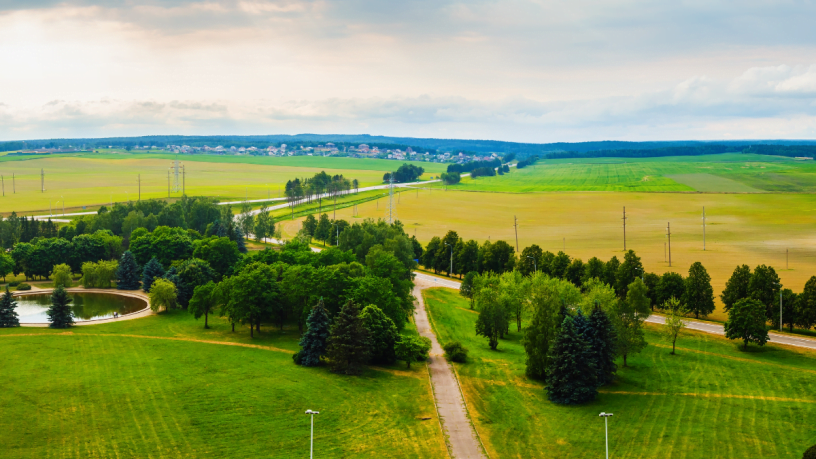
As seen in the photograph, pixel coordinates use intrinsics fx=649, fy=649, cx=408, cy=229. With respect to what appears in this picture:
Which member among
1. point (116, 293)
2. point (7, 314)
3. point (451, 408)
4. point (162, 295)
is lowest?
point (451, 408)

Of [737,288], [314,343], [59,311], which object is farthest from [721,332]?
[59,311]

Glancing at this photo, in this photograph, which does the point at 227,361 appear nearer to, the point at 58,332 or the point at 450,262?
the point at 58,332

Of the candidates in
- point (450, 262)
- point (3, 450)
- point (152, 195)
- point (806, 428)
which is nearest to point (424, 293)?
point (450, 262)

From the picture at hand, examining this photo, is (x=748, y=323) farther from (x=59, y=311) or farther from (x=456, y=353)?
(x=59, y=311)

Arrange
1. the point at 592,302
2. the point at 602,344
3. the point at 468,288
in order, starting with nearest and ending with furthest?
1. the point at 602,344
2. the point at 592,302
3. the point at 468,288

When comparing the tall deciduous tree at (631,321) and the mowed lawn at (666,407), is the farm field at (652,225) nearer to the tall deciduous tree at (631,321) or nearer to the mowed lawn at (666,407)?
the tall deciduous tree at (631,321)

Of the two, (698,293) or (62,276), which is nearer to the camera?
(698,293)

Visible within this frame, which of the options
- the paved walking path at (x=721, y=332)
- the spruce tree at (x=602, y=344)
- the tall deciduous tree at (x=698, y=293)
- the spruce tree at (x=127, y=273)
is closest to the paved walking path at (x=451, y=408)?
the spruce tree at (x=602, y=344)
